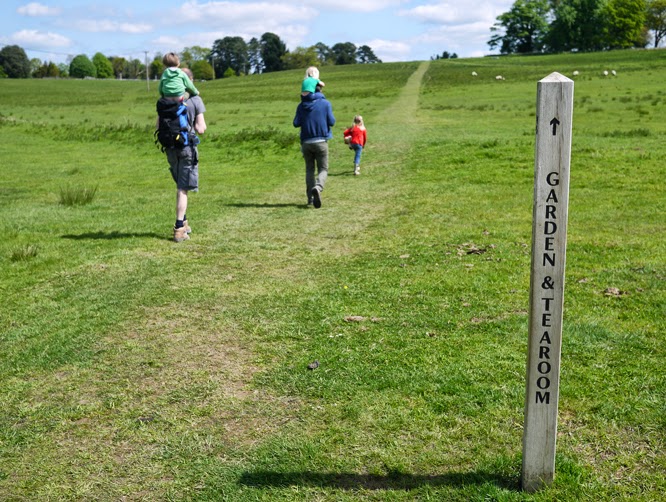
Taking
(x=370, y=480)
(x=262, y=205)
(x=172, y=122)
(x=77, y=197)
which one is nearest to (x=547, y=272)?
(x=370, y=480)

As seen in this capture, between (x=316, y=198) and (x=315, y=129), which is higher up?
(x=315, y=129)

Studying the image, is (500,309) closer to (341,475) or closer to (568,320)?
(568,320)

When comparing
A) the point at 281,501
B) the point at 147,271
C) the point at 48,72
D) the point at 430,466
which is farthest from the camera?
the point at 48,72

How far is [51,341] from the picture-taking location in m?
6.03

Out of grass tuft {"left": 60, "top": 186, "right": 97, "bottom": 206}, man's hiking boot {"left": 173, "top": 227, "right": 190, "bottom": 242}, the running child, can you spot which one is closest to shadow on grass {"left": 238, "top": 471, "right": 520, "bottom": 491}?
man's hiking boot {"left": 173, "top": 227, "right": 190, "bottom": 242}

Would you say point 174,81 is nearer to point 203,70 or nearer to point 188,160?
point 188,160

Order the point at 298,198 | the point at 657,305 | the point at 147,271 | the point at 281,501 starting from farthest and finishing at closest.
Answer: the point at 298,198
the point at 147,271
the point at 657,305
the point at 281,501

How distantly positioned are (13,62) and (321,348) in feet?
609

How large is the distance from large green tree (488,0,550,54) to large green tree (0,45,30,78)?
117 metres

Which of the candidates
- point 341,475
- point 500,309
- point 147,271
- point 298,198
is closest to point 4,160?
point 298,198

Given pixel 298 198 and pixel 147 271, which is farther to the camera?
pixel 298 198

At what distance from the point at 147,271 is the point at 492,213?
5937mm

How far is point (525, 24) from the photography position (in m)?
158

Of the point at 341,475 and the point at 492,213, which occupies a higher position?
the point at 492,213
